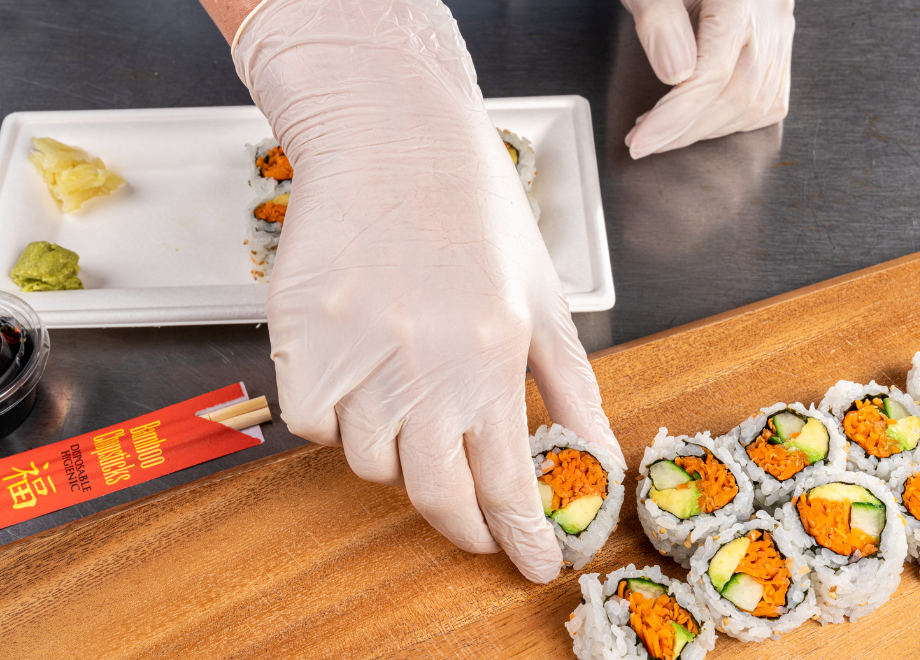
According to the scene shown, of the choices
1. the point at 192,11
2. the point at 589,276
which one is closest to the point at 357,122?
the point at 589,276

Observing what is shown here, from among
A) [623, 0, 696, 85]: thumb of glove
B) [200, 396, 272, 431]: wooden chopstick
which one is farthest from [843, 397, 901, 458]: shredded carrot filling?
[200, 396, 272, 431]: wooden chopstick

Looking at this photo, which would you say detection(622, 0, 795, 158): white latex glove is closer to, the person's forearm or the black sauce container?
the person's forearm

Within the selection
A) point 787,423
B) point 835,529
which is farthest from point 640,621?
point 787,423

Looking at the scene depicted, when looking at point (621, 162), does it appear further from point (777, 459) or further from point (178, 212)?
point (178, 212)

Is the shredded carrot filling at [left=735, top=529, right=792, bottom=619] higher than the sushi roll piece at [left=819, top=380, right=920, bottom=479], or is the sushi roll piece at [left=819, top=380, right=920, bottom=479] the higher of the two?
the sushi roll piece at [left=819, top=380, right=920, bottom=479]

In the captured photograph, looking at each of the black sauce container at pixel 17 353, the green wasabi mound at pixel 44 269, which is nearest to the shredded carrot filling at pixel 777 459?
the black sauce container at pixel 17 353

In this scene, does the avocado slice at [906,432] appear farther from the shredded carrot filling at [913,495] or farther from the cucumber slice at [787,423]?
the cucumber slice at [787,423]
